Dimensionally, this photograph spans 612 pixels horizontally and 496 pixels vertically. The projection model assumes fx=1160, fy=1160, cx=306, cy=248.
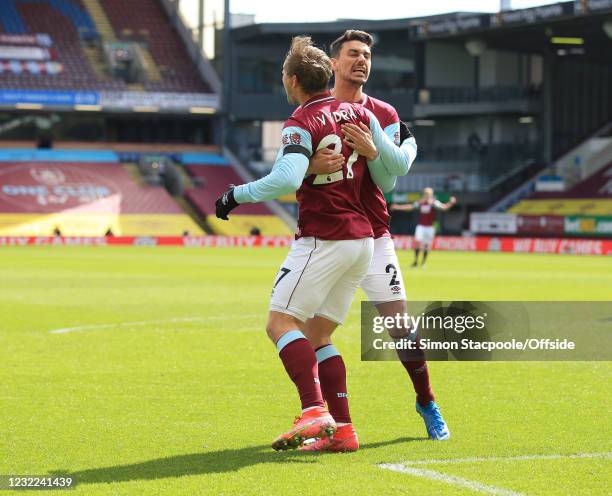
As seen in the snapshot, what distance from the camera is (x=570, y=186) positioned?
5675 cm

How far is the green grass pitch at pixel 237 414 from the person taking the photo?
6102mm

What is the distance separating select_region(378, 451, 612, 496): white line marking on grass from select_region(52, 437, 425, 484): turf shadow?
55cm

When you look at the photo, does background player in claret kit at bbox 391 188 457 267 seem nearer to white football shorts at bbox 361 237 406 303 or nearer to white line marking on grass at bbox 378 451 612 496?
white football shorts at bbox 361 237 406 303

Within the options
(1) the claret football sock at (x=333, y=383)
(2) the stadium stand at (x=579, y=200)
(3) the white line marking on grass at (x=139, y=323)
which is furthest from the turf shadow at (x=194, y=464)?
(2) the stadium stand at (x=579, y=200)

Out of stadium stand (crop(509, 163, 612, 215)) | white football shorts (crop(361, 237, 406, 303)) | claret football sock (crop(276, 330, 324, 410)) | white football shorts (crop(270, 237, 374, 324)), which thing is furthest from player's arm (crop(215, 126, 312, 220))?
stadium stand (crop(509, 163, 612, 215))

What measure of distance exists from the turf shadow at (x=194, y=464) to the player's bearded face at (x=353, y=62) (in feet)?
7.41

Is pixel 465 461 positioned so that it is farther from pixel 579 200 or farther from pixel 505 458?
pixel 579 200

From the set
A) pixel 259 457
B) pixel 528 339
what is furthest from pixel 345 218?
pixel 528 339

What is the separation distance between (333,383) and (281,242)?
47.8 meters

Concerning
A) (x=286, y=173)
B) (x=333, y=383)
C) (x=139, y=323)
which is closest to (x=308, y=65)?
(x=286, y=173)

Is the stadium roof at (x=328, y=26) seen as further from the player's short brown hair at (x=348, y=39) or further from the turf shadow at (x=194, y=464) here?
the turf shadow at (x=194, y=464)

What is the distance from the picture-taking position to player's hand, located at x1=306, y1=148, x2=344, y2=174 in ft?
21.8

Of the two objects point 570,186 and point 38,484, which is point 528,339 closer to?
point 38,484

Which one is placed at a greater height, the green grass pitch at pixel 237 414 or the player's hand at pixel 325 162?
the player's hand at pixel 325 162
